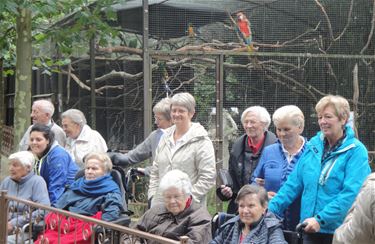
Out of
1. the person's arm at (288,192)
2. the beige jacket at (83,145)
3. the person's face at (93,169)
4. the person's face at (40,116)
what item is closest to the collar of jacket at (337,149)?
the person's arm at (288,192)

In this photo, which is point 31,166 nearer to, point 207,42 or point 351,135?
point 351,135

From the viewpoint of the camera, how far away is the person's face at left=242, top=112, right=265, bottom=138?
496 centimetres

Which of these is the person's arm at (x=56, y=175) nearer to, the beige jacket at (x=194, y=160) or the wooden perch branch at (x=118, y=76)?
the beige jacket at (x=194, y=160)

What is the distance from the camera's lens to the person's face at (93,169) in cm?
519

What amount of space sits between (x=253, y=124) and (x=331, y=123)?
96 cm

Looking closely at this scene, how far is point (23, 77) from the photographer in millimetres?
8250

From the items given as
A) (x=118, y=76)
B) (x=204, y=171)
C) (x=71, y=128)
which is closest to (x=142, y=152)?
(x=71, y=128)

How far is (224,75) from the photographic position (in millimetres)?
8195

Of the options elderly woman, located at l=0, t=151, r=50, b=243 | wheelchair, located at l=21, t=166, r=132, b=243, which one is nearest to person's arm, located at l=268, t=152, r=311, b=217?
wheelchair, located at l=21, t=166, r=132, b=243

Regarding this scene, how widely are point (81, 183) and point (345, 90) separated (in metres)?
4.54

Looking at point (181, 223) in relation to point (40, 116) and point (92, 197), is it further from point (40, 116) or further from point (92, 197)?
point (40, 116)

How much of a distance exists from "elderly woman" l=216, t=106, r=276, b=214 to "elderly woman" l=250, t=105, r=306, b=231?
0.94 ft

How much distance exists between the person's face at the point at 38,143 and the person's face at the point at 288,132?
218cm

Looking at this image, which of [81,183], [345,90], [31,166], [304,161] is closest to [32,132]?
[31,166]
